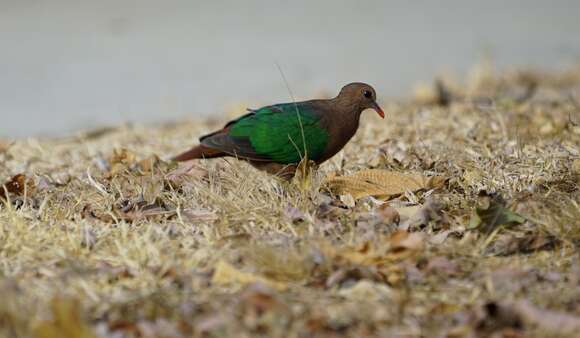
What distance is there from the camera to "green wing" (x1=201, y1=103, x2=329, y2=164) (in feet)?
14.3

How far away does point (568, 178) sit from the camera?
156 inches

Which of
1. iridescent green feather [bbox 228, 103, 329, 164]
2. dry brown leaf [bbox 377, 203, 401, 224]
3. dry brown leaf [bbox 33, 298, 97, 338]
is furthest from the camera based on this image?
iridescent green feather [bbox 228, 103, 329, 164]

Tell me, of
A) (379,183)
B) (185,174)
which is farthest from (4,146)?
(379,183)

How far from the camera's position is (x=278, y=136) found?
4395 mm

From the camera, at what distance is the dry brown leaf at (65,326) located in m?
2.28

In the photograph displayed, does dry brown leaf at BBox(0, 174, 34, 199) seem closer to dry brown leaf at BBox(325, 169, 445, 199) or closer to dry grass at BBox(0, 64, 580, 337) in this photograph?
dry grass at BBox(0, 64, 580, 337)

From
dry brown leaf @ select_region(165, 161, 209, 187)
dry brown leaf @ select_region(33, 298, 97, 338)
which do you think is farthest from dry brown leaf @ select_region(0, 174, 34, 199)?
dry brown leaf @ select_region(33, 298, 97, 338)

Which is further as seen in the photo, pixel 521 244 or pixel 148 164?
pixel 148 164

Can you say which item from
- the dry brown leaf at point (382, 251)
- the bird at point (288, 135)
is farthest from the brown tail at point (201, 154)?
the dry brown leaf at point (382, 251)

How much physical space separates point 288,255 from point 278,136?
5.41 ft

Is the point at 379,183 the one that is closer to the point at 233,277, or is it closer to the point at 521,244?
the point at 521,244

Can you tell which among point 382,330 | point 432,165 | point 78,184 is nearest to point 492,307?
point 382,330

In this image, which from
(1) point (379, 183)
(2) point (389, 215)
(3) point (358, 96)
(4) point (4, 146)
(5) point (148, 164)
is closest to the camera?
(2) point (389, 215)

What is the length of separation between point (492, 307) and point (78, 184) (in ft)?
8.18
